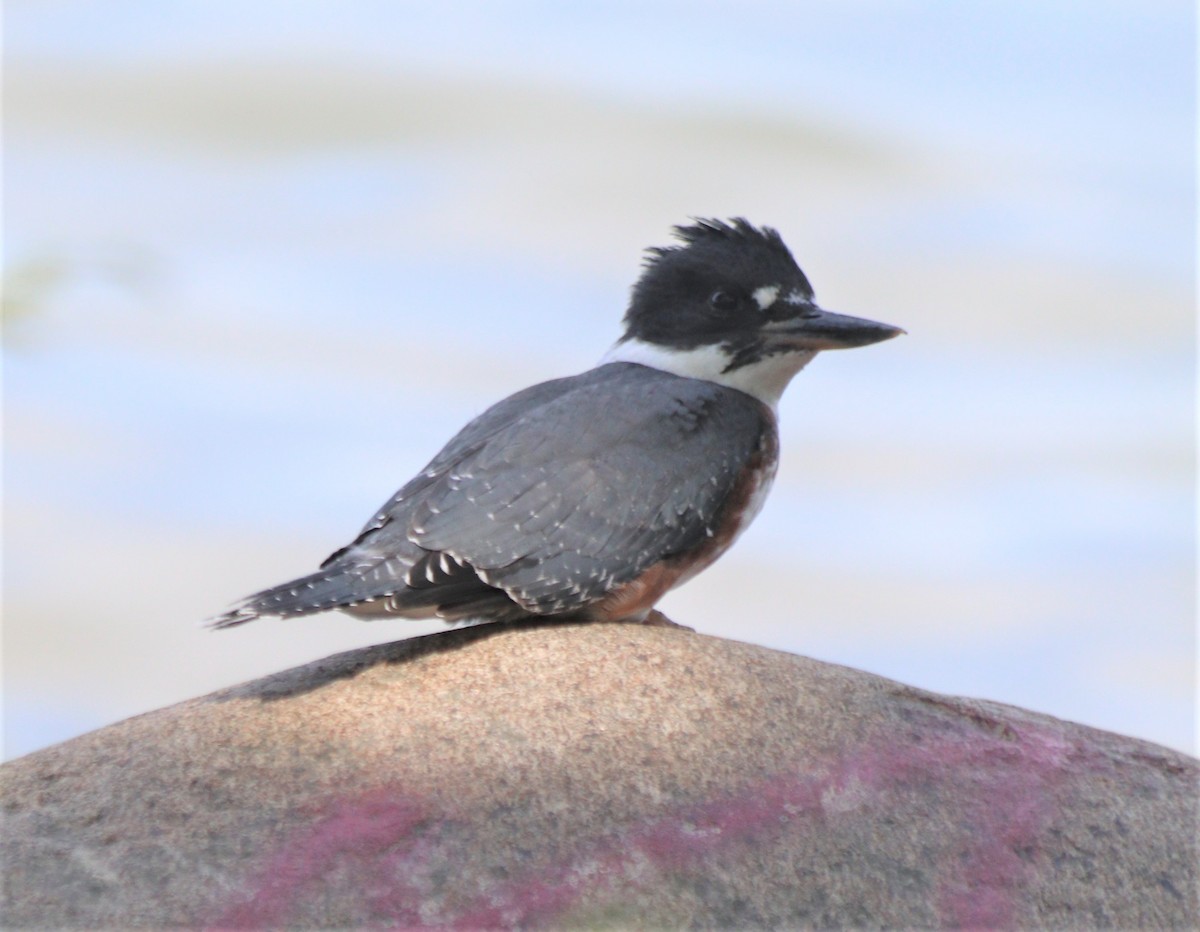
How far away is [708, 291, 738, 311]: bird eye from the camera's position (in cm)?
501

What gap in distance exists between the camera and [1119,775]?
378 cm

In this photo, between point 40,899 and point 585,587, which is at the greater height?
point 585,587

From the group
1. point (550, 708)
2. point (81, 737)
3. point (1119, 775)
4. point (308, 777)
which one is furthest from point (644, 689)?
point (81, 737)

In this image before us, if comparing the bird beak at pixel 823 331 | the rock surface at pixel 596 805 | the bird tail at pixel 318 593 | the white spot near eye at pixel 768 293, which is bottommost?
the rock surface at pixel 596 805

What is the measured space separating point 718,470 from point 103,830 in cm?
194

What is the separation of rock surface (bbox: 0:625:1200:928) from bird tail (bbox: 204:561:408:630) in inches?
6.7

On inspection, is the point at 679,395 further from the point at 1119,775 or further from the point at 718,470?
the point at 1119,775

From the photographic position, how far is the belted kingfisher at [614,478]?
4.19 m

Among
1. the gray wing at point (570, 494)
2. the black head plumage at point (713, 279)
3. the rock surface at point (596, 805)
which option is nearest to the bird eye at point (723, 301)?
the black head plumage at point (713, 279)

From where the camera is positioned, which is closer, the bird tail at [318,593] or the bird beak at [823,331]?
A: the bird tail at [318,593]

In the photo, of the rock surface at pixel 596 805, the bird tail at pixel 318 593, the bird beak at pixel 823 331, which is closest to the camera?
the rock surface at pixel 596 805

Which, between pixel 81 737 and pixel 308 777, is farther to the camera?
pixel 81 737

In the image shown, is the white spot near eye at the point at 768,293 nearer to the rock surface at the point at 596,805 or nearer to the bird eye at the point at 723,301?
the bird eye at the point at 723,301

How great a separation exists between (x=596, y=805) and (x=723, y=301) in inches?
81.2
